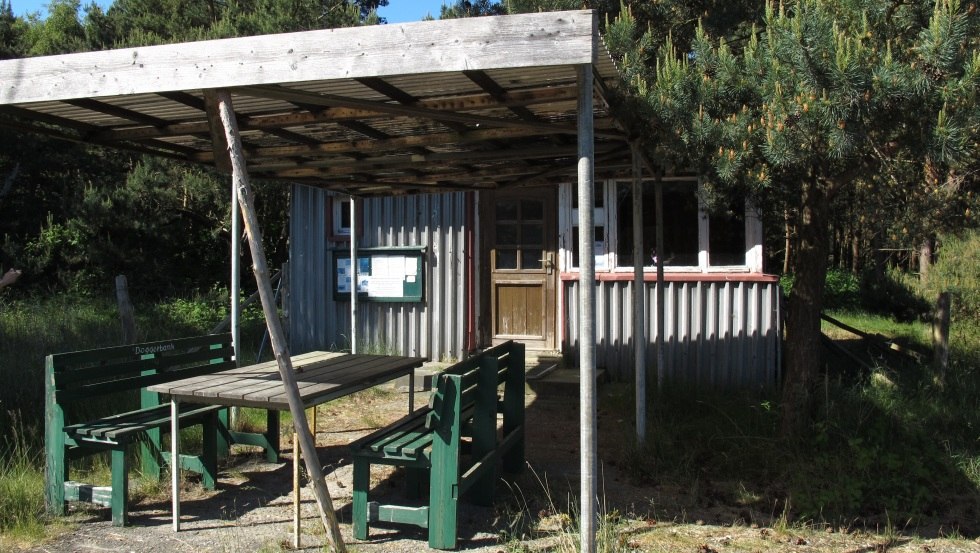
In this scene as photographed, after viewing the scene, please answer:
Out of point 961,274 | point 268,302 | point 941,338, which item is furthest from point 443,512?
point 961,274

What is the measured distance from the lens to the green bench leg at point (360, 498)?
4348 mm

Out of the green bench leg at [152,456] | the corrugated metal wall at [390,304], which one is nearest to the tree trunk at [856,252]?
the corrugated metal wall at [390,304]

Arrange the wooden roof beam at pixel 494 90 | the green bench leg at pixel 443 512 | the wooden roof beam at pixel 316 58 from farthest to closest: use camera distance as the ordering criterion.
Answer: the green bench leg at pixel 443 512 < the wooden roof beam at pixel 494 90 < the wooden roof beam at pixel 316 58

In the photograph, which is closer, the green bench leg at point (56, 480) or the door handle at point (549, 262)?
the green bench leg at point (56, 480)

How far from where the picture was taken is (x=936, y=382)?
23.8 ft

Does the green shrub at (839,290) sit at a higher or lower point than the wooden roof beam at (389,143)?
lower

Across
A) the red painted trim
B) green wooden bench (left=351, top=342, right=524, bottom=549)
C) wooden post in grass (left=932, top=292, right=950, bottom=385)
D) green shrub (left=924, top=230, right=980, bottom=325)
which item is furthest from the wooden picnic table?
green shrub (left=924, top=230, right=980, bottom=325)

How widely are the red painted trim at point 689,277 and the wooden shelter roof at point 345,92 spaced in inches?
105

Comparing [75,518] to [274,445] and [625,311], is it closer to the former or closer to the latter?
[274,445]

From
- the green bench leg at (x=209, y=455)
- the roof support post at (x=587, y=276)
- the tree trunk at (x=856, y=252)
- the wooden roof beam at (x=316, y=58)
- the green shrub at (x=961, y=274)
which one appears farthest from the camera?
the tree trunk at (x=856, y=252)

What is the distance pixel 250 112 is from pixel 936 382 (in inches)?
253

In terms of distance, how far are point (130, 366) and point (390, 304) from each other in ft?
18.0

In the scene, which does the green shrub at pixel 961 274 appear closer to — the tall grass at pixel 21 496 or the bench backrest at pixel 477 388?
the bench backrest at pixel 477 388

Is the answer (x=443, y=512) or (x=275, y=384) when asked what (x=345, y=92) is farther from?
(x=443, y=512)
